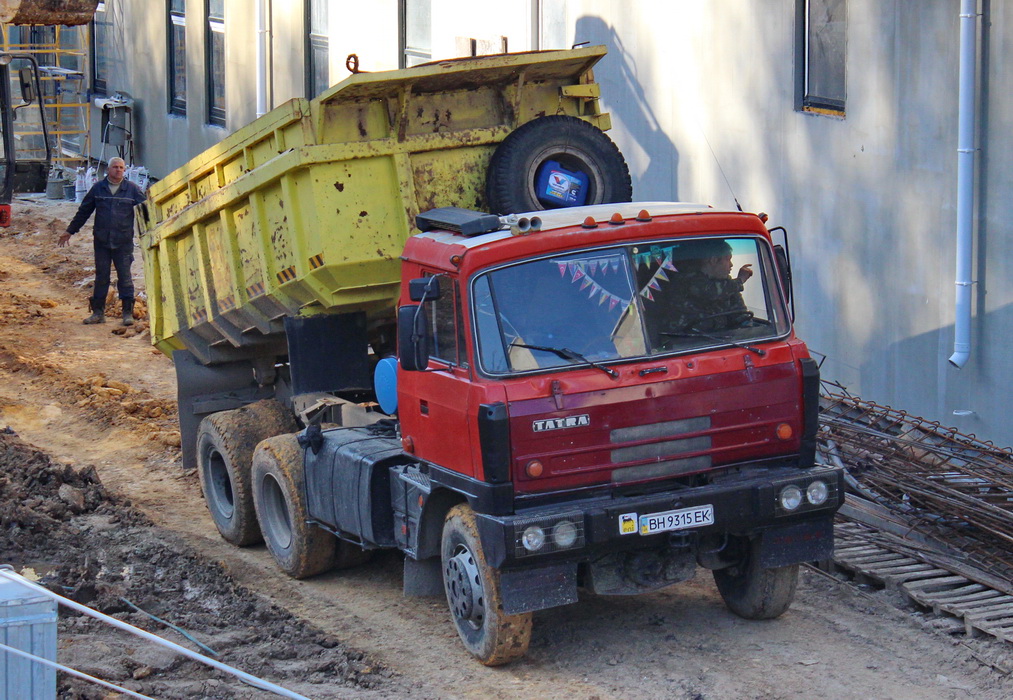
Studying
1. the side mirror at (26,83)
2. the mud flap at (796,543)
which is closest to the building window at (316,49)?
the side mirror at (26,83)

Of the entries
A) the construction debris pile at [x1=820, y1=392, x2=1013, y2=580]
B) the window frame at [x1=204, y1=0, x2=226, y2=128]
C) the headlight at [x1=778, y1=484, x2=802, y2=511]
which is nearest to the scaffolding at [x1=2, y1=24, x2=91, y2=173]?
the window frame at [x1=204, y1=0, x2=226, y2=128]

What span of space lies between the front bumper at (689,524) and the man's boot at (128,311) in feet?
31.3

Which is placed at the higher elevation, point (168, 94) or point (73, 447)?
point (168, 94)

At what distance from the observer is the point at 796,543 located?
6.37 meters

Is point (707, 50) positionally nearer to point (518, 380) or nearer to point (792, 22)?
point (792, 22)

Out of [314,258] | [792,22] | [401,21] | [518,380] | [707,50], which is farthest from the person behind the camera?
[401,21]

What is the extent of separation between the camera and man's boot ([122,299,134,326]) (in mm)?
14516

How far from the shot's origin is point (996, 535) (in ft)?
Result: 23.2

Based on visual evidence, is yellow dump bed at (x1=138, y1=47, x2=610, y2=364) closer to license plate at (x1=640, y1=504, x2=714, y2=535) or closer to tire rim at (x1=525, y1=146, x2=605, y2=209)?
tire rim at (x1=525, y1=146, x2=605, y2=209)

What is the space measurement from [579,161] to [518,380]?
2125mm

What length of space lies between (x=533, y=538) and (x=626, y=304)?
1126 mm

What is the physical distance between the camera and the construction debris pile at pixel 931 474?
7.14 meters

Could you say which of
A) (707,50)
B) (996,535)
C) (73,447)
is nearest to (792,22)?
(707,50)

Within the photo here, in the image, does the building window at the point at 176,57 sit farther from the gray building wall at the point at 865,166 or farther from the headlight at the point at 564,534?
the headlight at the point at 564,534
